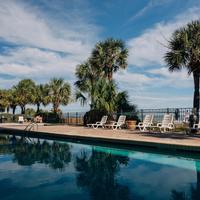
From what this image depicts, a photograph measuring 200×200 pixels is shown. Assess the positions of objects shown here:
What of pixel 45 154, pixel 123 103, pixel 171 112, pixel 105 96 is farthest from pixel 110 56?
pixel 45 154

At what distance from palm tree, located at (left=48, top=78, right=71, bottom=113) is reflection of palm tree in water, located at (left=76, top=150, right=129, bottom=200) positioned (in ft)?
80.2

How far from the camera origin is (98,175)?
8.30m

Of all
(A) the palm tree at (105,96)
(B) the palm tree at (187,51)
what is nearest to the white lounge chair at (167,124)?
(B) the palm tree at (187,51)

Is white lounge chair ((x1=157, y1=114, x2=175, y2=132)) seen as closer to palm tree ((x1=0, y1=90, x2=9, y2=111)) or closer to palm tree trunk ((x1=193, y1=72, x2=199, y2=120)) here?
palm tree trunk ((x1=193, y1=72, x2=199, y2=120))

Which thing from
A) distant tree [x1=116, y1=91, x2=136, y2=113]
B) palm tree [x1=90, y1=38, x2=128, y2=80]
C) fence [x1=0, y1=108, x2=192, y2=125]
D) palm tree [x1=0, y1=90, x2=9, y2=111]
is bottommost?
fence [x1=0, y1=108, x2=192, y2=125]

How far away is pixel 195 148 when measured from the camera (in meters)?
9.38

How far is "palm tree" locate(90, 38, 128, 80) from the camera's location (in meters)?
24.8

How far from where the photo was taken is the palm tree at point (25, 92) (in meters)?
47.4

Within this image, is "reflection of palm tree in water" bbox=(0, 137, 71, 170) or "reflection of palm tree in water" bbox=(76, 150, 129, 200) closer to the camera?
"reflection of palm tree in water" bbox=(76, 150, 129, 200)

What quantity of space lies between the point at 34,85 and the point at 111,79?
28.4 metres

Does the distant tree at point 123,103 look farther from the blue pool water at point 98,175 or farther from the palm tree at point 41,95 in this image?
the palm tree at point 41,95

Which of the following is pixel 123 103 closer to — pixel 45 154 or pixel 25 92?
pixel 45 154

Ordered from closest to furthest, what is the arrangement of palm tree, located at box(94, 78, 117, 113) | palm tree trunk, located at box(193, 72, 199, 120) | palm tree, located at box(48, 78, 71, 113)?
palm tree trunk, located at box(193, 72, 199, 120)
palm tree, located at box(94, 78, 117, 113)
palm tree, located at box(48, 78, 71, 113)

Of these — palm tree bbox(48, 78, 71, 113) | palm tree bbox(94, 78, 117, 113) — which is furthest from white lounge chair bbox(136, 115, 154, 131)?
palm tree bbox(48, 78, 71, 113)
